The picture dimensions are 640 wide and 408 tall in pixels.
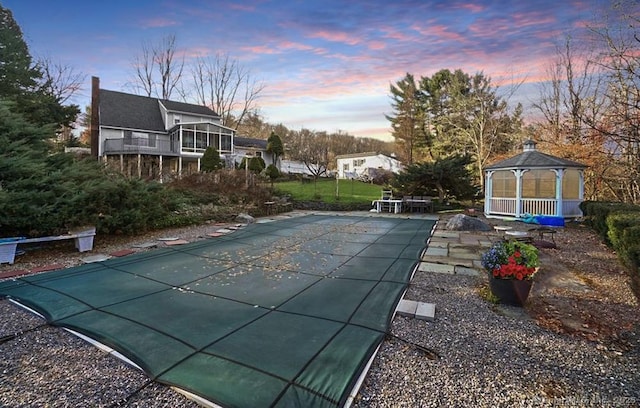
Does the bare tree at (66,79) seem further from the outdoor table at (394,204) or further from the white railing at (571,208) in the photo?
the white railing at (571,208)

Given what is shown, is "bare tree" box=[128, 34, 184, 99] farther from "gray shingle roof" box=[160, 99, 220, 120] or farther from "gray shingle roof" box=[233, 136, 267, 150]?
"gray shingle roof" box=[233, 136, 267, 150]

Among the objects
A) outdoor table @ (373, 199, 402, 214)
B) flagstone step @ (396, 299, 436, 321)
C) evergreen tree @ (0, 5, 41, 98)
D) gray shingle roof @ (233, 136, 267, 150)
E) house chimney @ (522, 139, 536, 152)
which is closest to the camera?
flagstone step @ (396, 299, 436, 321)

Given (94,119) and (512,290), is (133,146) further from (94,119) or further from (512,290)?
(512,290)

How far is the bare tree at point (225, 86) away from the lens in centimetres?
2838

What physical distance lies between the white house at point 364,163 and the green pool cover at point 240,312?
81.1 feet

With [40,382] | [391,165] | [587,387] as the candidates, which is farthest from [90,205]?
[391,165]

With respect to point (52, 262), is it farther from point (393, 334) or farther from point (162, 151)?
point (162, 151)

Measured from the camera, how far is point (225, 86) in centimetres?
2916

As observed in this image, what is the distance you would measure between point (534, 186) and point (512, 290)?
10.7 m

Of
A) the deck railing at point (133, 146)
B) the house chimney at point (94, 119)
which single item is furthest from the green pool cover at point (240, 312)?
the deck railing at point (133, 146)

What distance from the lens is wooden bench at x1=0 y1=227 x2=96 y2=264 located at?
15.6 ft

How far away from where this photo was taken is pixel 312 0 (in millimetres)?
7547

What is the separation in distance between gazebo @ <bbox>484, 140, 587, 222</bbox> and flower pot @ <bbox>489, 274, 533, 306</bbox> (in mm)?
8529

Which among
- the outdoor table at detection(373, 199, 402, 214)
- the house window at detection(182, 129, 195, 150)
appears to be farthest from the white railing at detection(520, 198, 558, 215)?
the house window at detection(182, 129, 195, 150)
